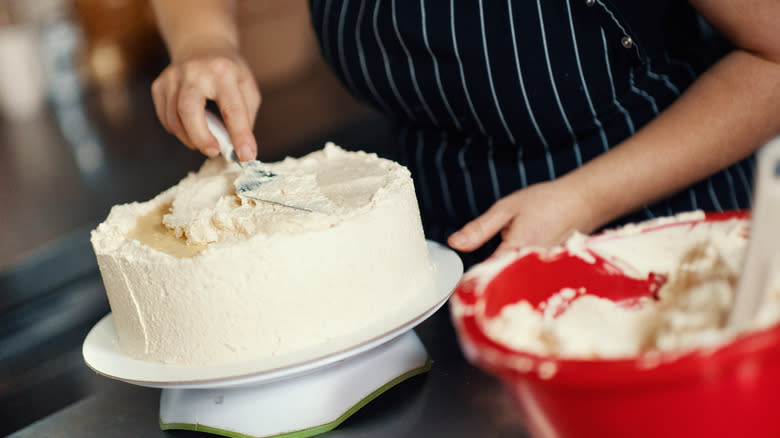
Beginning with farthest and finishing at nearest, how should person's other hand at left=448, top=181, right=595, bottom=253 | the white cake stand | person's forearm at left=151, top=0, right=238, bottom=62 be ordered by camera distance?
person's forearm at left=151, top=0, right=238, bottom=62, person's other hand at left=448, top=181, right=595, bottom=253, the white cake stand

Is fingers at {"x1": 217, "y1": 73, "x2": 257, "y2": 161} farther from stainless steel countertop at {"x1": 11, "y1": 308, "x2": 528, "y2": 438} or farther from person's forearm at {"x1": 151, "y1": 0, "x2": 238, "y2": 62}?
stainless steel countertop at {"x1": 11, "y1": 308, "x2": 528, "y2": 438}

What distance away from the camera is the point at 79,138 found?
9.97 feet

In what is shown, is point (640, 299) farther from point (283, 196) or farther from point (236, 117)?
point (236, 117)

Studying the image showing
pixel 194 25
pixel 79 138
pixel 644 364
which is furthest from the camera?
pixel 79 138

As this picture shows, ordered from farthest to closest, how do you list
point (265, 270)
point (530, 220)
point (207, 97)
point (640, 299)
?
1. point (207, 97)
2. point (530, 220)
3. point (265, 270)
4. point (640, 299)

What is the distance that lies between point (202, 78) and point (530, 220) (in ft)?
1.84

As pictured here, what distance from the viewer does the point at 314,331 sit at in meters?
0.85

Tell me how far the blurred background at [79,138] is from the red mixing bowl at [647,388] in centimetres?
75

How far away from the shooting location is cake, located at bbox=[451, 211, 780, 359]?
1.74 feet

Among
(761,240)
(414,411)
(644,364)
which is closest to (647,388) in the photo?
(644,364)

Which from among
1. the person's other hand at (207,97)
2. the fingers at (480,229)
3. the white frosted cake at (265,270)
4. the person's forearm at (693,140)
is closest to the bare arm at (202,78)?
the person's other hand at (207,97)

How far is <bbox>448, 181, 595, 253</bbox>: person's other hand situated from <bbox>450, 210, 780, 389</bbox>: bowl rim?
0.40 metres

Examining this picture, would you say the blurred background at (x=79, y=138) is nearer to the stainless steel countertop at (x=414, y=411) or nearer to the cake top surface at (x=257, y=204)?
the stainless steel countertop at (x=414, y=411)

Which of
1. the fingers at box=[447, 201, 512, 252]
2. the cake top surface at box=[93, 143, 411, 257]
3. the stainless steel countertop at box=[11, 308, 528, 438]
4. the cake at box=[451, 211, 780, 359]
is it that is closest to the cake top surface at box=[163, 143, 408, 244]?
the cake top surface at box=[93, 143, 411, 257]
